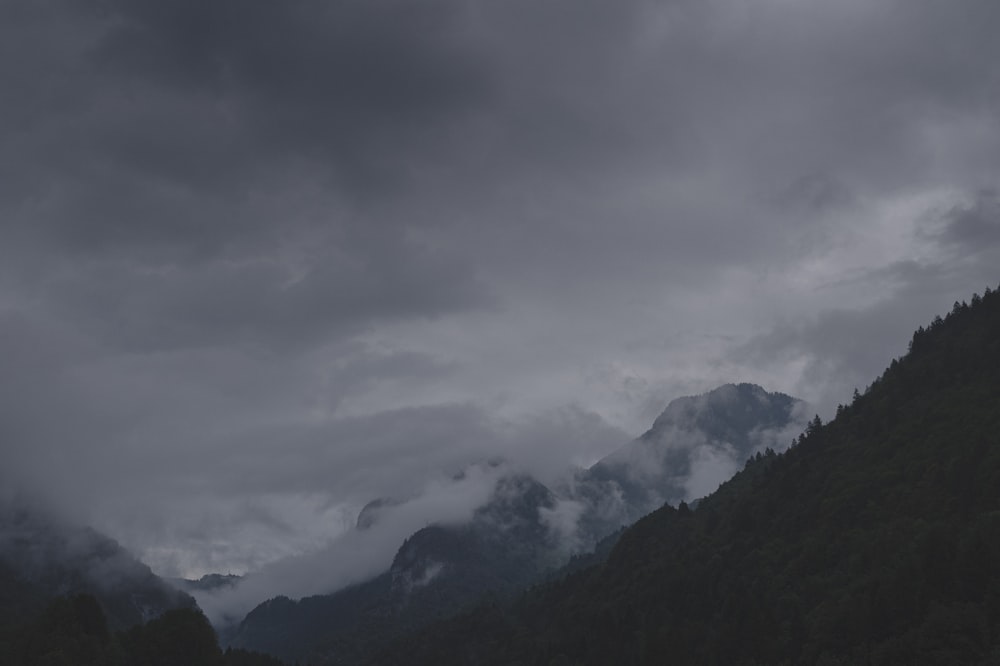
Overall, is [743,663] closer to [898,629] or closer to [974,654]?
[898,629]

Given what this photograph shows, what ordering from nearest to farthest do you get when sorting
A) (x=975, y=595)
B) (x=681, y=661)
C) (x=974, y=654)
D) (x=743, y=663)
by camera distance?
(x=974, y=654) < (x=975, y=595) < (x=743, y=663) < (x=681, y=661)

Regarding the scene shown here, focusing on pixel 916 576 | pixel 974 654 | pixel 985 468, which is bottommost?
pixel 974 654

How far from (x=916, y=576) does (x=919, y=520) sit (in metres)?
37.1

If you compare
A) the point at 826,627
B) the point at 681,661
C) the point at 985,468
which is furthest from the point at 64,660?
the point at 985,468

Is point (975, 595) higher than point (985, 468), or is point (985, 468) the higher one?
point (985, 468)

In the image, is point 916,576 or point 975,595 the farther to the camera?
point 916,576

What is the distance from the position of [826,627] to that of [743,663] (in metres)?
19.0

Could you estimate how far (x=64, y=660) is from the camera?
633 ft

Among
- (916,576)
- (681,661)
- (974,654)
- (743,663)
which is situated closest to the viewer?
(974,654)

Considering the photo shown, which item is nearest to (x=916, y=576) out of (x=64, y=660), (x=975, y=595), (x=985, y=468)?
(x=975, y=595)

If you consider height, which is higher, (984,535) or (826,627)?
(984,535)

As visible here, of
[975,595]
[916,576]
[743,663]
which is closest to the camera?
[975,595]

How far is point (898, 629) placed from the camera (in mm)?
155875

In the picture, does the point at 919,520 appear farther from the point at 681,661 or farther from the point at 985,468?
the point at 681,661
